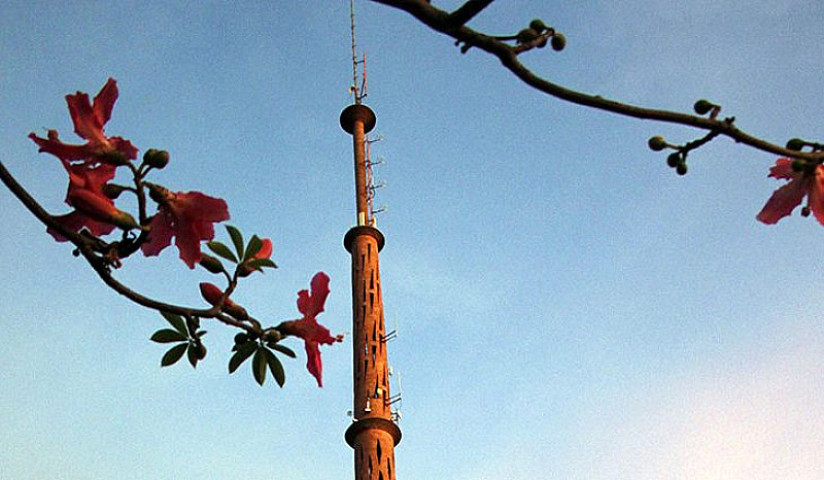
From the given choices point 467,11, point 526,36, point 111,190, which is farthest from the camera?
point 111,190

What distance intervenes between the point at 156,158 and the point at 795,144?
0.58 meters

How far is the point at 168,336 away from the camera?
101 cm

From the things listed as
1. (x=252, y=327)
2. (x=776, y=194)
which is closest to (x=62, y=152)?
(x=252, y=327)

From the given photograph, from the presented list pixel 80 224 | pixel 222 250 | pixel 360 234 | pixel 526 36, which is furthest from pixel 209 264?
pixel 360 234

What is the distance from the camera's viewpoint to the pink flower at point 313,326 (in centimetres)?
100

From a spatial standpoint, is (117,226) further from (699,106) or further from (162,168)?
(699,106)

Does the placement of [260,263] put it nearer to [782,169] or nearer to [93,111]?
[93,111]

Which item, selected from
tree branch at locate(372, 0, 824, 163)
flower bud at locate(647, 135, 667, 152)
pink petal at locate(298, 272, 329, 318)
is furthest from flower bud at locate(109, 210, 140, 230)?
flower bud at locate(647, 135, 667, 152)

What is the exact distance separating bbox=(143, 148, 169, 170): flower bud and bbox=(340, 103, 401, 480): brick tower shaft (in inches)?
387

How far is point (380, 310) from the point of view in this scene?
12289mm

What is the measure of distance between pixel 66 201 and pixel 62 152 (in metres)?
0.05

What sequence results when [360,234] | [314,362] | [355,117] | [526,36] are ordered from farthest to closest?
[355,117], [360,234], [314,362], [526,36]

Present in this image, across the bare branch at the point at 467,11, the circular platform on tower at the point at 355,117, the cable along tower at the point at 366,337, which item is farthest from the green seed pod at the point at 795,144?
the circular platform on tower at the point at 355,117

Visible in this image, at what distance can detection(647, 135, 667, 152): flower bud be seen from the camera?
93 centimetres
